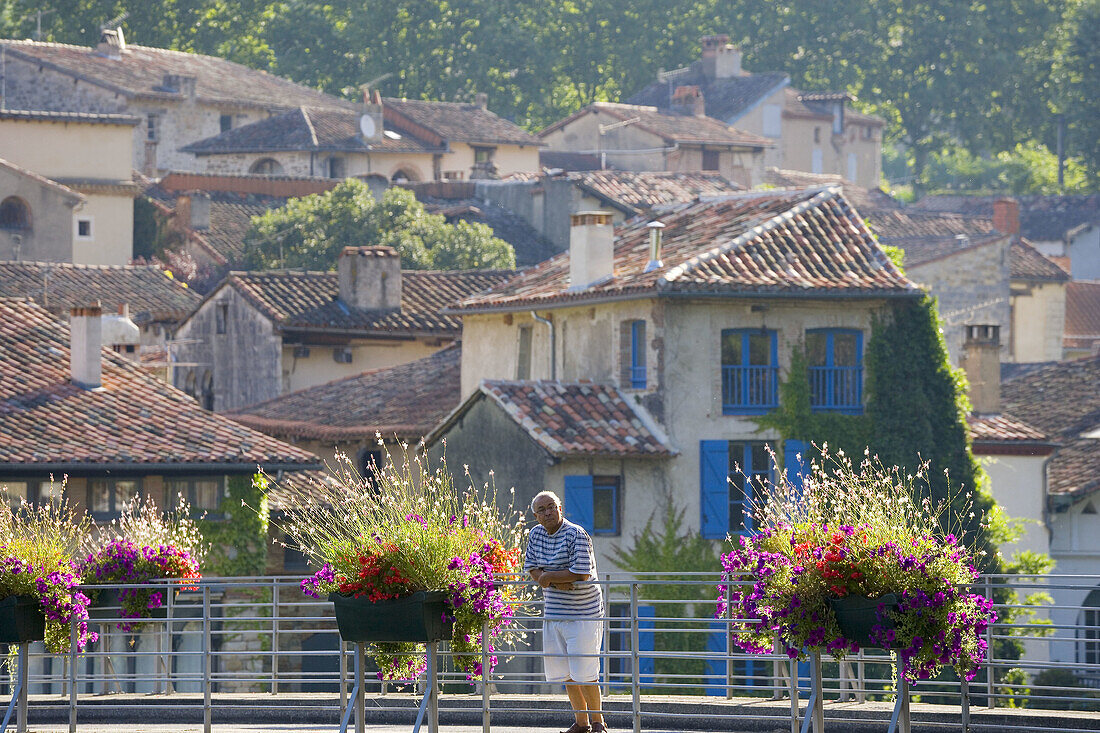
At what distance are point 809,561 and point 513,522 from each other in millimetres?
20321

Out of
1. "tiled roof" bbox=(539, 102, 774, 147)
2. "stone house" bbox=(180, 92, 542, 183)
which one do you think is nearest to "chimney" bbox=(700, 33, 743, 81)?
"tiled roof" bbox=(539, 102, 774, 147)

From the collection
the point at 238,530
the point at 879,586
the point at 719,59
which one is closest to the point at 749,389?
the point at 238,530

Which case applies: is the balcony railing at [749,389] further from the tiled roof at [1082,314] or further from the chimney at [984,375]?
the tiled roof at [1082,314]

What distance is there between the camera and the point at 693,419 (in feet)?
120

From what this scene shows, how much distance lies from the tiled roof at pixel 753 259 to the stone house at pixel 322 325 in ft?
23.0

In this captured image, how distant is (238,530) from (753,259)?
1018 cm

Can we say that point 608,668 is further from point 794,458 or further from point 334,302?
point 334,302

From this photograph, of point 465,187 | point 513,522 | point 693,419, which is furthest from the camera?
point 465,187

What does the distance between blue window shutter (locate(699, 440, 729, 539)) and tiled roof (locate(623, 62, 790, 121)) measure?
5532 cm

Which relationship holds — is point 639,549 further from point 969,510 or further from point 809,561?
point 809,561

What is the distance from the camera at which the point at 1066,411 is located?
4547 centimetres

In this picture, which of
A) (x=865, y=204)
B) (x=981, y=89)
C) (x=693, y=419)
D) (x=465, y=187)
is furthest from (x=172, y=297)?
(x=981, y=89)

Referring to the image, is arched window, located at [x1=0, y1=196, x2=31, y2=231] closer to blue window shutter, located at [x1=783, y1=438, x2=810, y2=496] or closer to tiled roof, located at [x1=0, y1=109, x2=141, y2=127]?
tiled roof, located at [x1=0, y1=109, x2=141, y2=127]

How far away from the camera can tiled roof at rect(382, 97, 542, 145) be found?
79.4 meters
